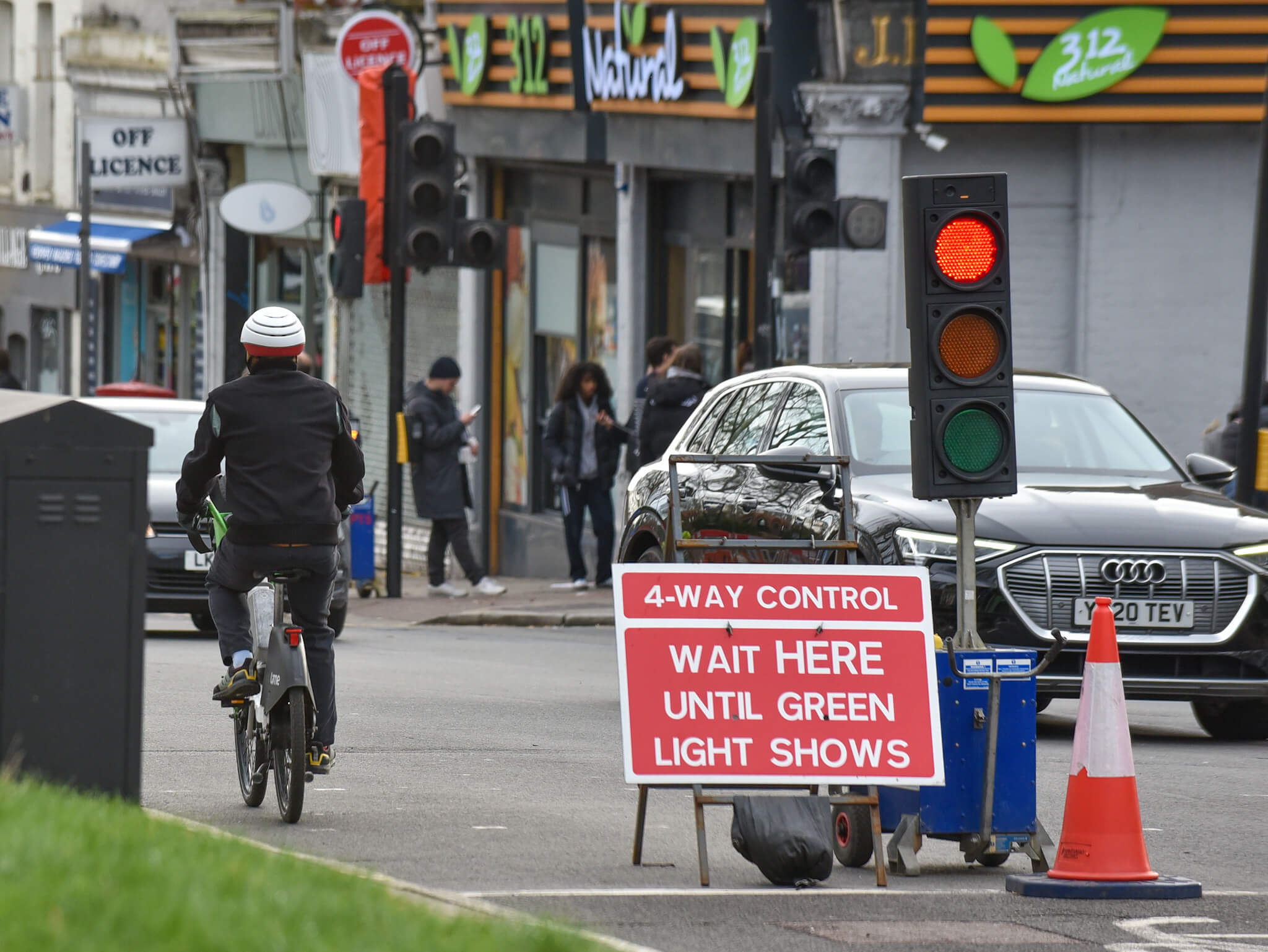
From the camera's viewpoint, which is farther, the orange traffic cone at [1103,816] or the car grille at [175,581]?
the car grille at [175,581]

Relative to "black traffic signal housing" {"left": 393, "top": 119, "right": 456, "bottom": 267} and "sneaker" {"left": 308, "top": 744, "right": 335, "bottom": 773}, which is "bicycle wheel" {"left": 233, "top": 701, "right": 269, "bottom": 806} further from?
"black traffic signal housing" {"left": 393, "top": 119, "right": 456, "bottom": 267}

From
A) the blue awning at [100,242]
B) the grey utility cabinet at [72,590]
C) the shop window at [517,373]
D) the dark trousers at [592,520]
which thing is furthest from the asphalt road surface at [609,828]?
the blue awning at [100,242]

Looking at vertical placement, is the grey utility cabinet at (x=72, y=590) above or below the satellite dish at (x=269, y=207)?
below

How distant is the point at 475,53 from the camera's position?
25.0 m

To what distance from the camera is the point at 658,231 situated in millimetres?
23172

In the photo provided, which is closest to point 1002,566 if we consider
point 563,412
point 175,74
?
point 563,412

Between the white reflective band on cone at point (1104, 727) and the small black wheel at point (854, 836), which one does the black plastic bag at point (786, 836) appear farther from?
the white reflective band on cone at point (1104, 727)

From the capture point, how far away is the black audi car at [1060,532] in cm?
1073

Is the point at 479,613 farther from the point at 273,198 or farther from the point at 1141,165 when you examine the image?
the point at 273,198

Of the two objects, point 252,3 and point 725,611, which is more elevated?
point 252,3

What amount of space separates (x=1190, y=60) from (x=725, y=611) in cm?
1270

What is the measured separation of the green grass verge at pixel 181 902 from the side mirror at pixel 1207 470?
7006 millimetres

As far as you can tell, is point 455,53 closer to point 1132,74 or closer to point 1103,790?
point 1132,74

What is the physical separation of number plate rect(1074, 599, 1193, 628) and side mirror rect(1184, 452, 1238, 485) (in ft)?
3.91
